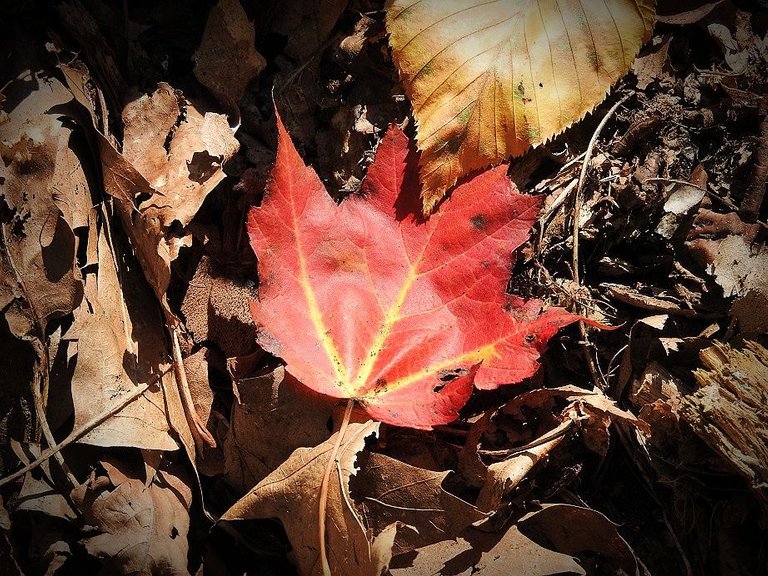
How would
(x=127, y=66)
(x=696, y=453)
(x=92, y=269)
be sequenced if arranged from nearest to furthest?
(x=696, y=453), (x=92, y=269), (x=127, y=66)

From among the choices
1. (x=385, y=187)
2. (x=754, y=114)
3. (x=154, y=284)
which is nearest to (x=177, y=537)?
(x=154, y=284)

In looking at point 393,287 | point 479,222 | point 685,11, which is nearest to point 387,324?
point 393,287

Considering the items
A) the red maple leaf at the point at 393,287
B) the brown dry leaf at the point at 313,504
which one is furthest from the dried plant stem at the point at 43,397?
the red maple leaf at the point at 393,287

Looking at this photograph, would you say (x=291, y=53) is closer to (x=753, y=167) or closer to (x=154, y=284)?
(x=154, y=284)

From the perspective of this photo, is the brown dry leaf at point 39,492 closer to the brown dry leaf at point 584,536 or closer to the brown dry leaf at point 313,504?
the brown dry leaf at point 313,504

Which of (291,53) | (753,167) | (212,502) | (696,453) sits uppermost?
(291,53)

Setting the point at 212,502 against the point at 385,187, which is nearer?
the point at 385,187

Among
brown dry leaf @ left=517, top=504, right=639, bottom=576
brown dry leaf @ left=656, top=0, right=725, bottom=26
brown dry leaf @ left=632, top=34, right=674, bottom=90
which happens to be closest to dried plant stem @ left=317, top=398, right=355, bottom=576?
brown dry leaf @ left=517, top=504, right=639, bottom=576
